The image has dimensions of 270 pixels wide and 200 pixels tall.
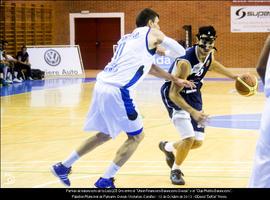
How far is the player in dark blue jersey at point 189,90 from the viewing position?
217 inches

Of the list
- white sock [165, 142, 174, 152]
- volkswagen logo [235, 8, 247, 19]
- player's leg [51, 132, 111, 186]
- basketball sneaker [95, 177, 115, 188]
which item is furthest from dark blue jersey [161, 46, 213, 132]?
volkswagen logo [235, 8, 247, 19]

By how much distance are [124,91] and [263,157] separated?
2635 mm

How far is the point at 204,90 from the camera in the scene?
1619 cm

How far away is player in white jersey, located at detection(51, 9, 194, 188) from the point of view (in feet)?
17.0

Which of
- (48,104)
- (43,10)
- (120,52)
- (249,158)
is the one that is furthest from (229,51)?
(120,52)

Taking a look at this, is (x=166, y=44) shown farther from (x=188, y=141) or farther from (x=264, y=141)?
(x=264, y=141)

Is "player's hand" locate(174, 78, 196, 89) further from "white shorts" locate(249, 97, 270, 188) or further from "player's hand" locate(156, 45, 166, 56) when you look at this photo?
"white shorts" locate(249, 97, 270, 188)

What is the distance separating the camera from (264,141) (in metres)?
2.62

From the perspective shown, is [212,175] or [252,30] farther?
[252,30]

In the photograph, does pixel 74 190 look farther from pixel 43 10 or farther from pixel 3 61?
pixel 43 10

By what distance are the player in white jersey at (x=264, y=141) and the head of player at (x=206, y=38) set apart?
278cm

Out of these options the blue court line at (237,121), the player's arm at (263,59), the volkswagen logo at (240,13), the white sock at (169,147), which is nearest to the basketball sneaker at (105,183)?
the white sock at (169,147)

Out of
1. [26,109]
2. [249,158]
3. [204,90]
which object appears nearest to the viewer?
[249,158]

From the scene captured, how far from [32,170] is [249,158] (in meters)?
2.45
